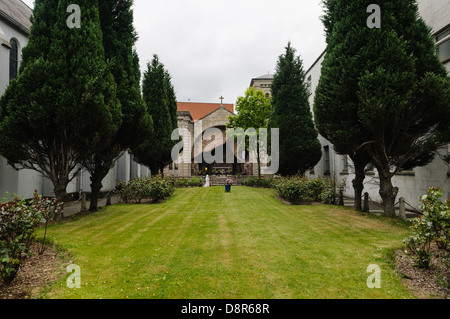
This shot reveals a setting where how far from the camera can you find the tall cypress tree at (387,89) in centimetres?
774

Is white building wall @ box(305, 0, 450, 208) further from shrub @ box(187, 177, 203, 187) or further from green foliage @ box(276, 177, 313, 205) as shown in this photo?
shrub @ box(187, 177, 203, 187)

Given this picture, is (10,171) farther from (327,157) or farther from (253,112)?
(253,112)

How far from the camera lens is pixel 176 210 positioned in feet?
37.2

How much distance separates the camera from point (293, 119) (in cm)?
2030

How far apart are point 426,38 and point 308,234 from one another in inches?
309

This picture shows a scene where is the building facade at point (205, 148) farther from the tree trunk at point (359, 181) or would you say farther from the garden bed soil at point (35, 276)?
the garden bed soil at point (35, 276)

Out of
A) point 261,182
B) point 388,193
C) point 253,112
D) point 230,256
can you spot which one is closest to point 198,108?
point 253,112

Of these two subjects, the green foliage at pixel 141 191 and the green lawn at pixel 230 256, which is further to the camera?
the green foliage at pixel 141 191

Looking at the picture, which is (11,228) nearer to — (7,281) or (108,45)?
(7,281)

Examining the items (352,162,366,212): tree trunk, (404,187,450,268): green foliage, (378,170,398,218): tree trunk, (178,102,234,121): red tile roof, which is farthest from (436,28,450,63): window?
(178,102,234,121): red tile roof

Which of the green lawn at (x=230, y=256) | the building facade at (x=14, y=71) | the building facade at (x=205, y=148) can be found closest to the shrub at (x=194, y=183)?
the building facade at (x=205, y=148)

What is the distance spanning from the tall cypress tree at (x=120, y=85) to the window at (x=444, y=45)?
43.1 feet

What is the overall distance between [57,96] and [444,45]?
14866mm

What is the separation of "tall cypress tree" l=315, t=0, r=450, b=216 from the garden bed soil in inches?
366
